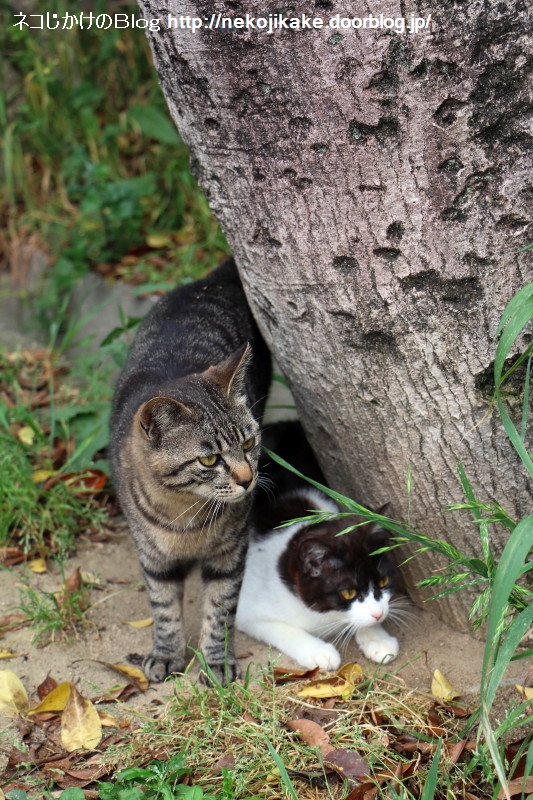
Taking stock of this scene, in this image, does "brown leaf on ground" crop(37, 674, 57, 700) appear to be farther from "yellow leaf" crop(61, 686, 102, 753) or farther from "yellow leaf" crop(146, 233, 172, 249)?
"yellow leaf" crop(146, 233, 172, 249)

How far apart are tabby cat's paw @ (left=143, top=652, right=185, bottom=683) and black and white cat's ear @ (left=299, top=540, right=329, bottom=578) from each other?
582mm

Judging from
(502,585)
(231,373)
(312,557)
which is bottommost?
(312,557)

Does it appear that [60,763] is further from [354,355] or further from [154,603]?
[354,355]

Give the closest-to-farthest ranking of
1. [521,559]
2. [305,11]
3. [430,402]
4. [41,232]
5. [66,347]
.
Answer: [521,559] → [305,11] → [430,402] → [66,347] → [41,232]

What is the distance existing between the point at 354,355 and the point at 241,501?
651 millimetres

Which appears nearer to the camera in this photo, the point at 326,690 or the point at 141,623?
the point at 326,690

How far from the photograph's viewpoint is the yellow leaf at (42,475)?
4039mm

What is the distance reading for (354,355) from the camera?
9.64 ft

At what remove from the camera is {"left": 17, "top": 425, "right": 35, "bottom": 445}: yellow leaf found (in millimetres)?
4301

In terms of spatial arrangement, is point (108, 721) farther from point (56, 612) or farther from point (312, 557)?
point (312, 557)

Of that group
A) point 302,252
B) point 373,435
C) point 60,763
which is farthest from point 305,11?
point 60,763

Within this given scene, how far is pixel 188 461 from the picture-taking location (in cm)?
284

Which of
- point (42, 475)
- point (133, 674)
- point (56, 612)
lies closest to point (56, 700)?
point (133, 674)

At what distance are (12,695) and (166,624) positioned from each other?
0.58 meters
